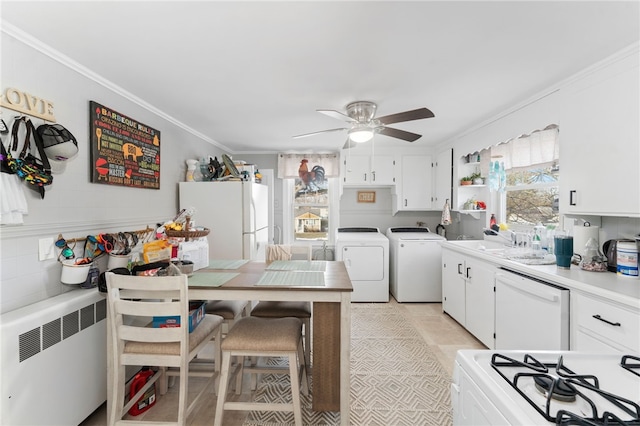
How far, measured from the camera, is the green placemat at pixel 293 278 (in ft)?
5.85

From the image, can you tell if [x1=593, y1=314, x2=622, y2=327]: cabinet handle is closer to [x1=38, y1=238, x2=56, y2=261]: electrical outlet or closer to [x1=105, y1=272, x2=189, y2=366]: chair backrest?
[x1=105, y1=272, x2=189, y2=366]: chair backrest

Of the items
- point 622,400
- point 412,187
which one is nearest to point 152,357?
point 622,400

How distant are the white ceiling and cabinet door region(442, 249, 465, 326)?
1.61 meters

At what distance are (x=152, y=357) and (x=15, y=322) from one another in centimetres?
62

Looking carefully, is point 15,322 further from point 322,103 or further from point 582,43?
point 582,43

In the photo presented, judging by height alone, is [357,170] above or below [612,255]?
above

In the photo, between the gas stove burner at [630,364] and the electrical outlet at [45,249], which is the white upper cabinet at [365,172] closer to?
the electrical outlet at [45,249]

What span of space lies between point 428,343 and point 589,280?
5.01ft

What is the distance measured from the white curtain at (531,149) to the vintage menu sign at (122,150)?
3.36m

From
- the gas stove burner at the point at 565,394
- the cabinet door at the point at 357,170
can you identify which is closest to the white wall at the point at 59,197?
the gas stove burner at the point at 565,394

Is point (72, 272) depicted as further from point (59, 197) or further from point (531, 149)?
point (531, 149)

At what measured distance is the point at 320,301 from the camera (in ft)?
5.69

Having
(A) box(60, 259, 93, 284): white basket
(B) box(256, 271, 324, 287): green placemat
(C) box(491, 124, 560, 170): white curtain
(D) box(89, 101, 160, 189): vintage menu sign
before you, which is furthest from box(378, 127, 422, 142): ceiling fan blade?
(A) box(60, 259, 93, 284): white basket

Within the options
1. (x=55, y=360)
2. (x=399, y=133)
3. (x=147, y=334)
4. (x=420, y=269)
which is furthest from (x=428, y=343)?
(x=55, y=360)
